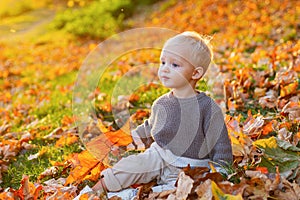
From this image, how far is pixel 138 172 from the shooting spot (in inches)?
91.7

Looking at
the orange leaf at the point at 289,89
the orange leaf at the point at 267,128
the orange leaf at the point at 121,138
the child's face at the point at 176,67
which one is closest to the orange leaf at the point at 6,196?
the orange leaf at the point at 121,138

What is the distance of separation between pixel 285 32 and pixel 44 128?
13.0ft

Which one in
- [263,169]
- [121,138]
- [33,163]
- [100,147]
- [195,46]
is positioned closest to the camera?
[263,169]

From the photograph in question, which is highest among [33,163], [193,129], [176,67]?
[176,67]

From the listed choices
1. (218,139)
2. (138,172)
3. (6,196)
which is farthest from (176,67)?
(6,196)

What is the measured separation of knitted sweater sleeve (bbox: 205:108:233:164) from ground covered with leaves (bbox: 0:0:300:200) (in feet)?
0.22

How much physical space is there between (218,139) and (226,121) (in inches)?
21.0

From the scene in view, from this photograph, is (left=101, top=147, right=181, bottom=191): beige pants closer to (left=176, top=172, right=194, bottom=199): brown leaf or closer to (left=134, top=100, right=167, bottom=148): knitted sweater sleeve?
(left=134, top=100, right=167, bottom=148): knitted sweater sleeve

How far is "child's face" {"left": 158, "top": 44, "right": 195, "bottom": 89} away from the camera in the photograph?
7.34 ft

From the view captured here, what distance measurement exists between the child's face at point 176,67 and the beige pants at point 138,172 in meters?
0.43

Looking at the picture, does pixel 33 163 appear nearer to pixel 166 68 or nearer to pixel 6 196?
pixel 6 196

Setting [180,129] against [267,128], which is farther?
[267,128]

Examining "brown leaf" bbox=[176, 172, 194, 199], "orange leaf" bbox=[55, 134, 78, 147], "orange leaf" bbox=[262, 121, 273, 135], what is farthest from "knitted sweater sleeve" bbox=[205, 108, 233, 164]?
"orange leaf" bbox=[55, 134, 78, 147]

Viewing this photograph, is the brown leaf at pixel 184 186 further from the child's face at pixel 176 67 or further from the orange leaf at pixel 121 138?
the orange leaf at pixel 121 138
